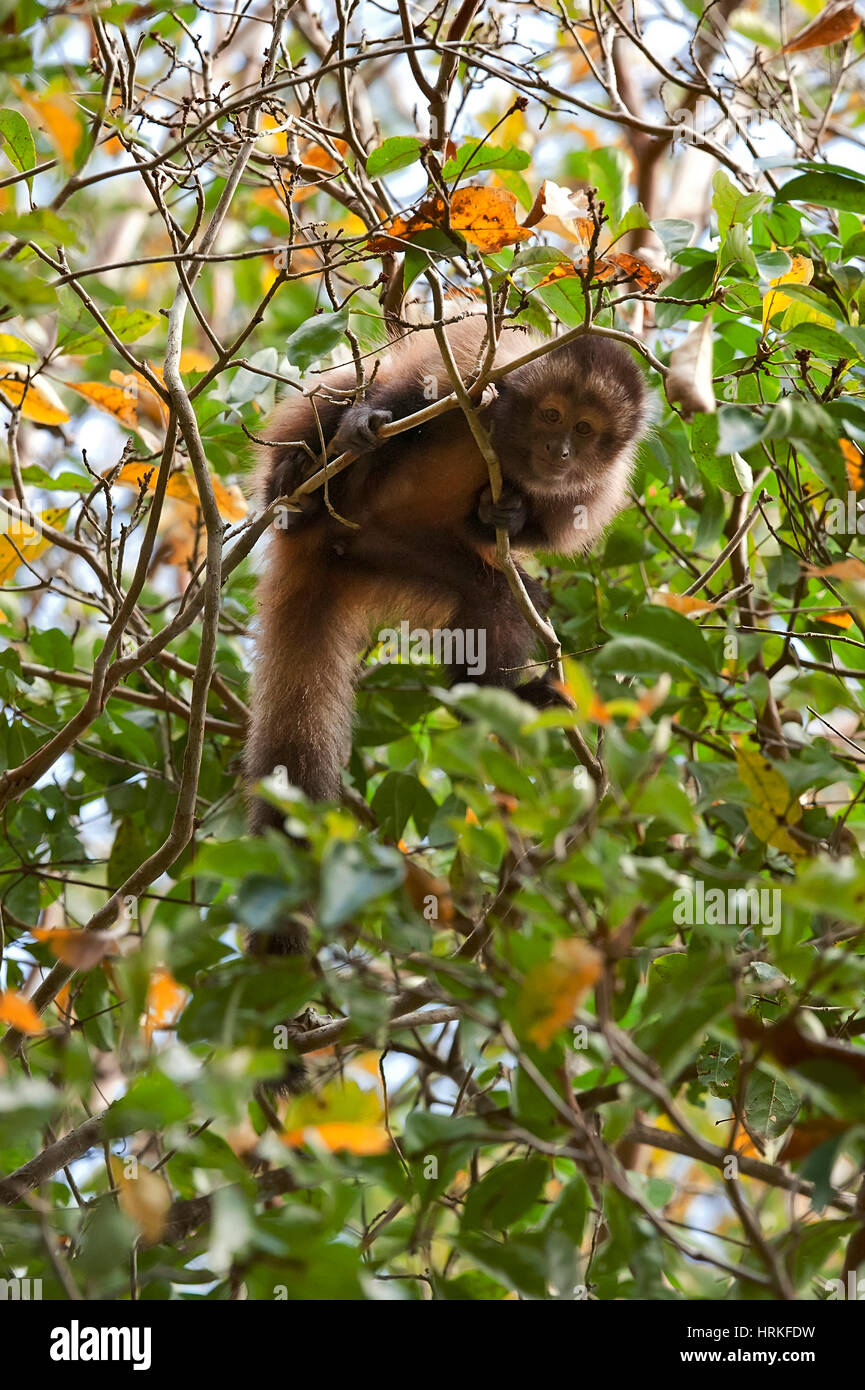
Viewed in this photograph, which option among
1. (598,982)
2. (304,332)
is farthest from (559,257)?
(598,982)

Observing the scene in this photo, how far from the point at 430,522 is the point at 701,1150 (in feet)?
9.76

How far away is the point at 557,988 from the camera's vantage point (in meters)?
1.52

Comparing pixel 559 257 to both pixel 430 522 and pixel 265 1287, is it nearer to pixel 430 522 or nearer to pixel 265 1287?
pixel 430 522

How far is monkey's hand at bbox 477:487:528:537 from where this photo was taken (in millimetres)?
4125

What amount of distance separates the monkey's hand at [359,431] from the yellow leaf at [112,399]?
0.70 meters

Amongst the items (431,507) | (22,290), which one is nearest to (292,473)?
(431,507)

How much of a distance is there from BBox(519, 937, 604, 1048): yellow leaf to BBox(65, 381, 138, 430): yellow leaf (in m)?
3.00

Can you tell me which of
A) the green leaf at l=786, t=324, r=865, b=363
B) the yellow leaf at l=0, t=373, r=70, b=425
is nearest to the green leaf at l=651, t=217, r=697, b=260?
the green leaf at l=786, t=324, r=865, b=363

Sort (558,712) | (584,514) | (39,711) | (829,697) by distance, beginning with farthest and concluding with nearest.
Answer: (584,514) < (39,711) < (829,697) < (558,712)

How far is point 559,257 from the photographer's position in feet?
9.43

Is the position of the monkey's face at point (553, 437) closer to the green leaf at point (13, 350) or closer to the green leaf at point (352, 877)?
the green leaf at point (13, 350)

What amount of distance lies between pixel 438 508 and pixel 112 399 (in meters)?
1.09

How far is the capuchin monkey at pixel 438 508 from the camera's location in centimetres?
421

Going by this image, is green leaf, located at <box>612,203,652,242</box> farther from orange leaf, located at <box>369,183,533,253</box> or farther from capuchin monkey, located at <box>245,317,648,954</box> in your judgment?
capuchin monkey, located at <box>245,317,648,954</box>
